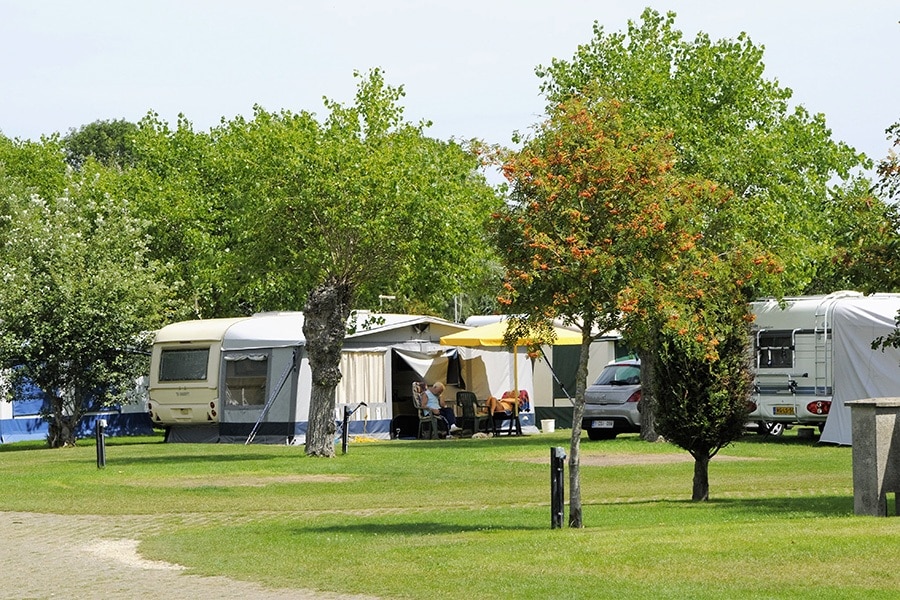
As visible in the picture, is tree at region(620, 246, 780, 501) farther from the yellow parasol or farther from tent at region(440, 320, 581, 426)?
tent at region(440, 320, 581, 426)

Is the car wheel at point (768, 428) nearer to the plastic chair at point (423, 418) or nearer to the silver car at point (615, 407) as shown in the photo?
the silver car at point (615, 407)

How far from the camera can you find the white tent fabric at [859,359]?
26406 millimetres

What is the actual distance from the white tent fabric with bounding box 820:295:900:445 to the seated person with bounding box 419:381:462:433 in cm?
865

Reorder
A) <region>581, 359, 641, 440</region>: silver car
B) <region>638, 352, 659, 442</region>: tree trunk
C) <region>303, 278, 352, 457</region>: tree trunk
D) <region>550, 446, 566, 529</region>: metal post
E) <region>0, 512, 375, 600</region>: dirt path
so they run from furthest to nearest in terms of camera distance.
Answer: <region>581, 359, 641, 440</region>: silver car < <region>638, 352, 659, 442</region>: tree trunk < <region>303, 278, 352, 457</region>: tree trunk < <region>550, 446, 566, 529</region>: metal post < <region>0, 512, 375, 600</region>: dirt path

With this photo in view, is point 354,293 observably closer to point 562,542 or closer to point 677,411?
point 677,411

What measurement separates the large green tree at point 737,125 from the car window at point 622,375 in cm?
373

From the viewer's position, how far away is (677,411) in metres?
16.2

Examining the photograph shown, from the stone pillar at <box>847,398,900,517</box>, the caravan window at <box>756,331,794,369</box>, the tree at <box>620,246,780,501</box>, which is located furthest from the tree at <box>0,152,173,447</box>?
the stone pillar at <box>847,398,900,517</box>

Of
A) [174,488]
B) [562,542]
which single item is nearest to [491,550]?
[562,542]

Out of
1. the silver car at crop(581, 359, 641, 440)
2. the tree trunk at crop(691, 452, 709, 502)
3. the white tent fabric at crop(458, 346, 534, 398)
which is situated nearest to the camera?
the tree trunk at crop(691, 452, 709, 502)

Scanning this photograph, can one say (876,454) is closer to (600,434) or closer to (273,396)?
(600,434)

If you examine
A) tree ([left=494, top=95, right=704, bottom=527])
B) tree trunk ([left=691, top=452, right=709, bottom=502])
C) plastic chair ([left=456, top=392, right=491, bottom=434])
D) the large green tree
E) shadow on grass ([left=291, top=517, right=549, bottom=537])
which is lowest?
shadow on grass ([left=291, top=517, right=549, bottom=537])

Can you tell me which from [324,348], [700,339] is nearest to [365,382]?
[324,348]

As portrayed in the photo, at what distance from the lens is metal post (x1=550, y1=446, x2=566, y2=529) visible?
44.4 ft
